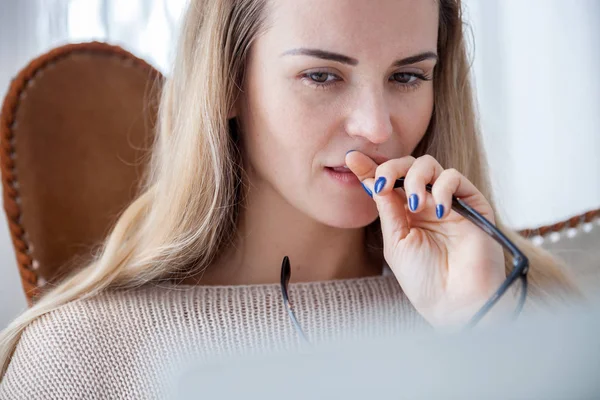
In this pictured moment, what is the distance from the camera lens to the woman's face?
33.1 inches

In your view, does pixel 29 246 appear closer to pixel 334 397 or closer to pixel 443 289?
pixel 443 289

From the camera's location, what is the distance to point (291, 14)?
2.86 feet

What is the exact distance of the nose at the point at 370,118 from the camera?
84 cm

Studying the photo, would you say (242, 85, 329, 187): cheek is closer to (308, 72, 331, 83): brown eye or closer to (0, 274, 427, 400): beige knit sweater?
(308, 72, 331, 83): brown eye

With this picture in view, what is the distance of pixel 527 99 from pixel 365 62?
39.4 inches

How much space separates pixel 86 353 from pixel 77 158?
40 cm

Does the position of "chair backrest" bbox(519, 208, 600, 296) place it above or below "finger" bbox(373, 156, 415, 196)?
below

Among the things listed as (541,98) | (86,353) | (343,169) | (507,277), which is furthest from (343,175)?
(541,98)

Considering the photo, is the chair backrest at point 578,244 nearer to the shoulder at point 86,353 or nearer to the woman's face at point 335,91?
the woman's face at point 335,91

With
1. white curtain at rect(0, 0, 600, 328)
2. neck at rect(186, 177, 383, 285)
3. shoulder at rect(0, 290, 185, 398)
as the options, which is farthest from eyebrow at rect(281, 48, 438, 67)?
white curtain at rect(0, 0, 600, 328)

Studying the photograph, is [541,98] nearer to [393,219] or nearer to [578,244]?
[578,244]

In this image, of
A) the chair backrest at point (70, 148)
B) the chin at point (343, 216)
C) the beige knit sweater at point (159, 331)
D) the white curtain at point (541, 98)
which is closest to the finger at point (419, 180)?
the chin at point (343, 216)

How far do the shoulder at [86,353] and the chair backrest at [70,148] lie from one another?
0.57 feet

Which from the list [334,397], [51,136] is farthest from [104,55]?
[334,397]
